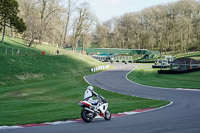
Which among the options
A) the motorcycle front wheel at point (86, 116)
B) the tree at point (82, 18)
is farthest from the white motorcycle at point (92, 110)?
the tree at point (82, 18)

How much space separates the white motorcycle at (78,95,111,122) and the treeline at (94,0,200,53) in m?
95.7

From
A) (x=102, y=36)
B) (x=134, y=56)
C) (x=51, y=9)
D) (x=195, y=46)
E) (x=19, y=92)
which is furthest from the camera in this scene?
(x=102, y=36)

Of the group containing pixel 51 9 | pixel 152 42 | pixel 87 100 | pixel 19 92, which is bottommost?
pixel 19 92

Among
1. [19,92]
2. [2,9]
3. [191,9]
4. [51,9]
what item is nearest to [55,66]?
[2,9]

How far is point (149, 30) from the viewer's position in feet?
443

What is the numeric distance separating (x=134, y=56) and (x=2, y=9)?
2993 inches

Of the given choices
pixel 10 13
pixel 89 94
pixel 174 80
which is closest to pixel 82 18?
pixel 10 13

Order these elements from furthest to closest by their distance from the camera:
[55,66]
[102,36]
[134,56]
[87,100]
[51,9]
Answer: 1. [102,36]
2. [134,56]
3. [51,9]
4. [55,66]
5. [87,100]

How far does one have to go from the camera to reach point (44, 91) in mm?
33375

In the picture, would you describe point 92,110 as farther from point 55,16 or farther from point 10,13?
point 55,16

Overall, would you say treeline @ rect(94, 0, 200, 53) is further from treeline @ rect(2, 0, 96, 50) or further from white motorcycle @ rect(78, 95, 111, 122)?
white motorcycle @ rect(78, 95, 111, 122)

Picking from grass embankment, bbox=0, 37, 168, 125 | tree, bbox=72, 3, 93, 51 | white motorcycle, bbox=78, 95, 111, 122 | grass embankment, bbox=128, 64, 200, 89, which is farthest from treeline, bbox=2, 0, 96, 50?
white motorcycle, bbox=78, 95, 111, 122

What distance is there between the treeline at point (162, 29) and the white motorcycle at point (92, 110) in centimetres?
9573

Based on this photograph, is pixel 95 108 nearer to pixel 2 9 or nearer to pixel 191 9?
pixel 2 9
